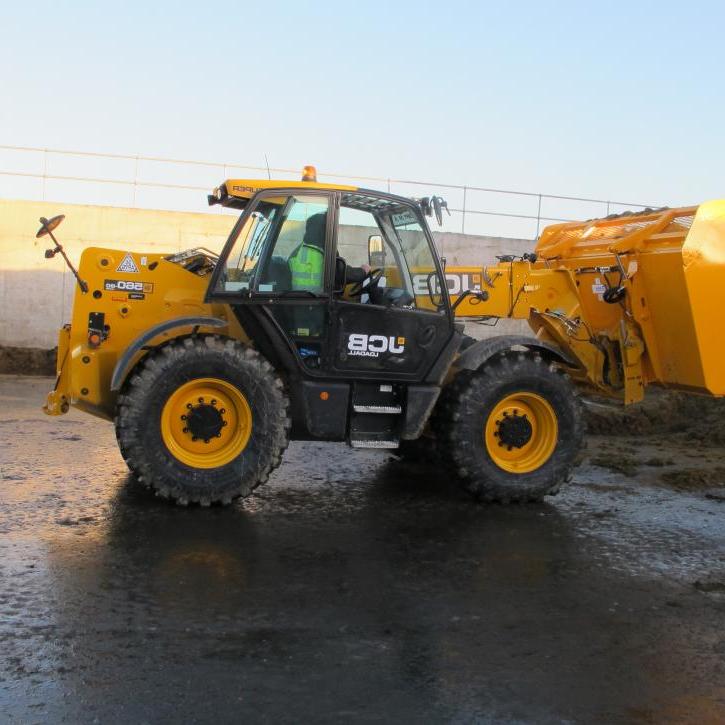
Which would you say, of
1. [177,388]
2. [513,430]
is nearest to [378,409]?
[513,430]

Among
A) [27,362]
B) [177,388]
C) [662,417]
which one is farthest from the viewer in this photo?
[27,362]

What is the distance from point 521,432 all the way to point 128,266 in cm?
343

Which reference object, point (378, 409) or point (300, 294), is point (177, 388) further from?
point (378, 409)

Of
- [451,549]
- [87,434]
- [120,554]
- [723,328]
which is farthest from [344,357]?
[87,434]

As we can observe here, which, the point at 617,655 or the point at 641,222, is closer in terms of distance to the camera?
the point at 617,655

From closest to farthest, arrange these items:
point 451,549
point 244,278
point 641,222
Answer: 1. point 451,549
2. point 244,278
3. point 641,222

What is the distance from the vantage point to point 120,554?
5453mm

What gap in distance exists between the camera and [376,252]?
277 inches

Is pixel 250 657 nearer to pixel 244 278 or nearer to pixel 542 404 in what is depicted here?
pixel 244 278

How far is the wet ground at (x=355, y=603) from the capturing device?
3701mm

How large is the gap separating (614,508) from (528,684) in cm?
364

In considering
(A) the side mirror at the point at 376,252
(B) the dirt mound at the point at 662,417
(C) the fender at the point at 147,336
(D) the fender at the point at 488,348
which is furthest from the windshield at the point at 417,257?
(B) the dirt mound at the point at 662,417

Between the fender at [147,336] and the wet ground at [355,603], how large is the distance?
978mm

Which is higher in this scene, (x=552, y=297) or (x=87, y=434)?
(x=552, y=297)
